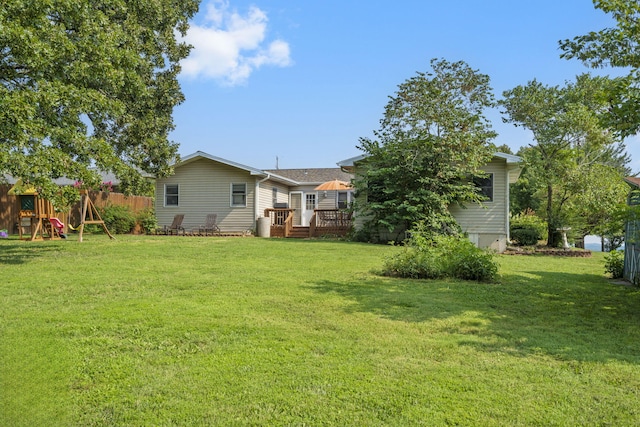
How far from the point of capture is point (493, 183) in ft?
54.0

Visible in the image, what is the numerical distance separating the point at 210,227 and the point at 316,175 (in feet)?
34.2

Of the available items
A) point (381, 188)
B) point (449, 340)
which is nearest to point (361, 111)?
point (381, 188)

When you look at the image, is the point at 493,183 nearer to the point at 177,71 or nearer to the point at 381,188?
the point at 381,188

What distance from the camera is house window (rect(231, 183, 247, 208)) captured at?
776 inches

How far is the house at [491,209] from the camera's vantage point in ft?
53.0

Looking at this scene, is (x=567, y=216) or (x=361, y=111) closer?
(x=567, y=216)

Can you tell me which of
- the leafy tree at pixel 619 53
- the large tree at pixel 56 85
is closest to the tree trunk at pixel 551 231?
the leafy tree at pixel 619 53

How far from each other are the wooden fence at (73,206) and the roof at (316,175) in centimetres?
949

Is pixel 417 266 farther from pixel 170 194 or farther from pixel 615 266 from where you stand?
pixel 170 194

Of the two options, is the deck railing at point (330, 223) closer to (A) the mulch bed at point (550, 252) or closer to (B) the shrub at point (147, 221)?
(A) the mulch bed at point (550, 252)

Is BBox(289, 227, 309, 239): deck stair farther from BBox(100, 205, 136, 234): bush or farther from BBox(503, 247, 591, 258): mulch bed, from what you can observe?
BBox(503, 247, 591, 258): mulch bed

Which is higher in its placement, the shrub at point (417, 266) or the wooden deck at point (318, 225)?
the wooden deck at point (318, 225)

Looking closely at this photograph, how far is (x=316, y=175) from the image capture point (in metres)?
28.3

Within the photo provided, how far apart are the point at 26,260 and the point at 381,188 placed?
1113cm
